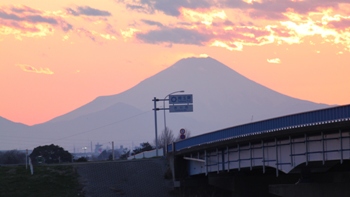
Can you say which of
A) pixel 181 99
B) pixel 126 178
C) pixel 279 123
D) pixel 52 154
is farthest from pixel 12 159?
pixel 279 123

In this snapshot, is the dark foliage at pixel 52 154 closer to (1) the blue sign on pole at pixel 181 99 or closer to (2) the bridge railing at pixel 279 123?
(1) the blue sign on pole at pixel 181 99

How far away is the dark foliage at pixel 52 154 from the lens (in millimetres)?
120150

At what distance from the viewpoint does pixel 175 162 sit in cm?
7688

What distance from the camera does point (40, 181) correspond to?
251ft

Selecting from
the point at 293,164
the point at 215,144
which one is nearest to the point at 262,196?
the point at 215,144

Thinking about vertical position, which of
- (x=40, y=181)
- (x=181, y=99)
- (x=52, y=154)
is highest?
(x=181, y=99)

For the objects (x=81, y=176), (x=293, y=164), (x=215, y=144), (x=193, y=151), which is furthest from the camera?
(x=81, y=176)

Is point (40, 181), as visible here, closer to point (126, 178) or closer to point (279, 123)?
point (126, 178)

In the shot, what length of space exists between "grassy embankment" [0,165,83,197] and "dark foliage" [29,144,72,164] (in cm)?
3810

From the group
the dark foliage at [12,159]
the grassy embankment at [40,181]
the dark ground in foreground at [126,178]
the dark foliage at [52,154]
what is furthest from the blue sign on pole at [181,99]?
the dark foliage at [12,159]

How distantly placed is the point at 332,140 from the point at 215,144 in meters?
14.7

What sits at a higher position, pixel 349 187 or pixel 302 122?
pixel 302 122

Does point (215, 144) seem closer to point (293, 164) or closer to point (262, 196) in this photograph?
point (262, 196)

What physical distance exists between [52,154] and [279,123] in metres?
67.5
